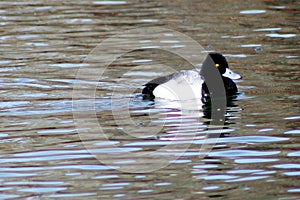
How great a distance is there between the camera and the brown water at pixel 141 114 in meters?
7.57

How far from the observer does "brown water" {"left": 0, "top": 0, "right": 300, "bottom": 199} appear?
7.57 metres

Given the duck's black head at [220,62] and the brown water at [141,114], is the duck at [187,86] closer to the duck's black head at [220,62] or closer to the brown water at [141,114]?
the duck's black head at [220,62]

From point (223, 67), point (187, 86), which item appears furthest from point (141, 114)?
point (223, 67)

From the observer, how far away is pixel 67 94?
11.8 metres

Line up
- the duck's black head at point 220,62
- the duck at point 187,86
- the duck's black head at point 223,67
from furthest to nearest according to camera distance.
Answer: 1. the duck's black head at point 220,62
2. the duck's black head at point 223,67
3. the duck at point 187,86

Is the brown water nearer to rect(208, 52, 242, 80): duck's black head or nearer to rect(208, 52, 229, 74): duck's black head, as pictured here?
rect(208, 52, 242, 80): duck's black head

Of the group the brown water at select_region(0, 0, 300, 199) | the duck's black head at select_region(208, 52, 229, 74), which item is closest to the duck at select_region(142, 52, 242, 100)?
the duck's black head at select_region(208, 52, 229, 74)

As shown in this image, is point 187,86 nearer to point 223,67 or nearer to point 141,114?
point 223,67

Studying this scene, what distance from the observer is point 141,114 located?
1074cm

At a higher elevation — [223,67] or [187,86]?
[223,67]

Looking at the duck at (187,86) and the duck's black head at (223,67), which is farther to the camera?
the duck's black head at (223,67)

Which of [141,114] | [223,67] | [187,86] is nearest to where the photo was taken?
[141,114]

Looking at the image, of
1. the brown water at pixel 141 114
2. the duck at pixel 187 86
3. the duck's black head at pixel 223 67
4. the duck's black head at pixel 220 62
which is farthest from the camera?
the duck's black head at pixel 220 62

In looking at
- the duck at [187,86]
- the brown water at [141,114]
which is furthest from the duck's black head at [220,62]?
the brown water at [141,114]
